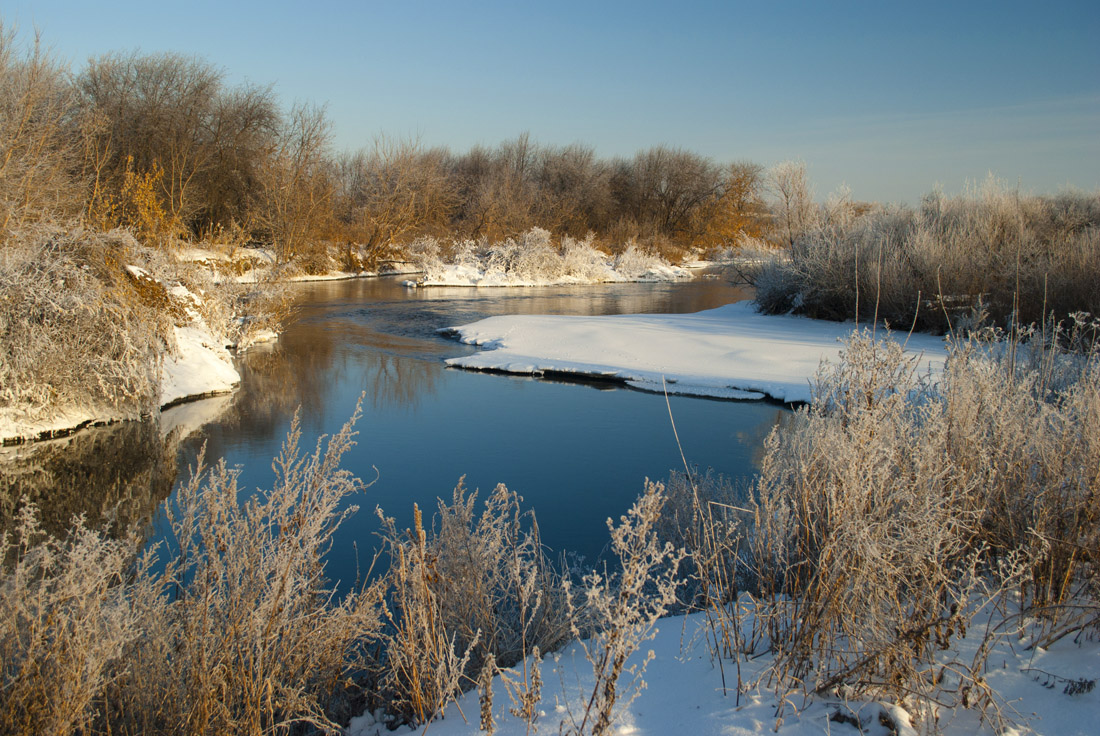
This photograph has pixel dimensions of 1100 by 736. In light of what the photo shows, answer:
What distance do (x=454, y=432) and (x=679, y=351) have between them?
18.1 ft

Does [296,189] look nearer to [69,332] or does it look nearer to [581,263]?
[581,263]

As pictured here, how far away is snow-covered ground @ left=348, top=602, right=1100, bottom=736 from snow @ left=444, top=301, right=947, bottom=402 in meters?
5.98

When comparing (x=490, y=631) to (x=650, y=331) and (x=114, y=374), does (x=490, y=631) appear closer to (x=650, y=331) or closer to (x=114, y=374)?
(x=114, y=374)

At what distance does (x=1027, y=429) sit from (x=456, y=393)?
7.88 m

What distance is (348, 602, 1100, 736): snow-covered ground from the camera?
7.54 ft

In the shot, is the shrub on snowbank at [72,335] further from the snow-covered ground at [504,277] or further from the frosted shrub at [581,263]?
the frosted shrub at [581,263]

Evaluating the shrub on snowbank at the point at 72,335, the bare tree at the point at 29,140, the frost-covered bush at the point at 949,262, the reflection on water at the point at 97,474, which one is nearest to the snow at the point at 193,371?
the shrub on snowbank at the point at 72,335

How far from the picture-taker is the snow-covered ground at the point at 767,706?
2297mm

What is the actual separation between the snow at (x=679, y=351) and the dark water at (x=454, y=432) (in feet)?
1.68

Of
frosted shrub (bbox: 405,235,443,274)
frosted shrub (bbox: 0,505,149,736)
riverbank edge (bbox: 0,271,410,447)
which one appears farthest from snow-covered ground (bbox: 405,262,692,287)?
frosted shrub (bbox: 0,505,149,736)

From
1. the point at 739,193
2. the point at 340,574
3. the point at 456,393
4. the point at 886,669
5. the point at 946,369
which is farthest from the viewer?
the point at 739,193

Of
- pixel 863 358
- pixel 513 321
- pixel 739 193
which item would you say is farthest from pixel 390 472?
pixel 739 193

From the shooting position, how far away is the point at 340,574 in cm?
456

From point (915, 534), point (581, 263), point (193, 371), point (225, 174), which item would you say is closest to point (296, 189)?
point (225, 174)
